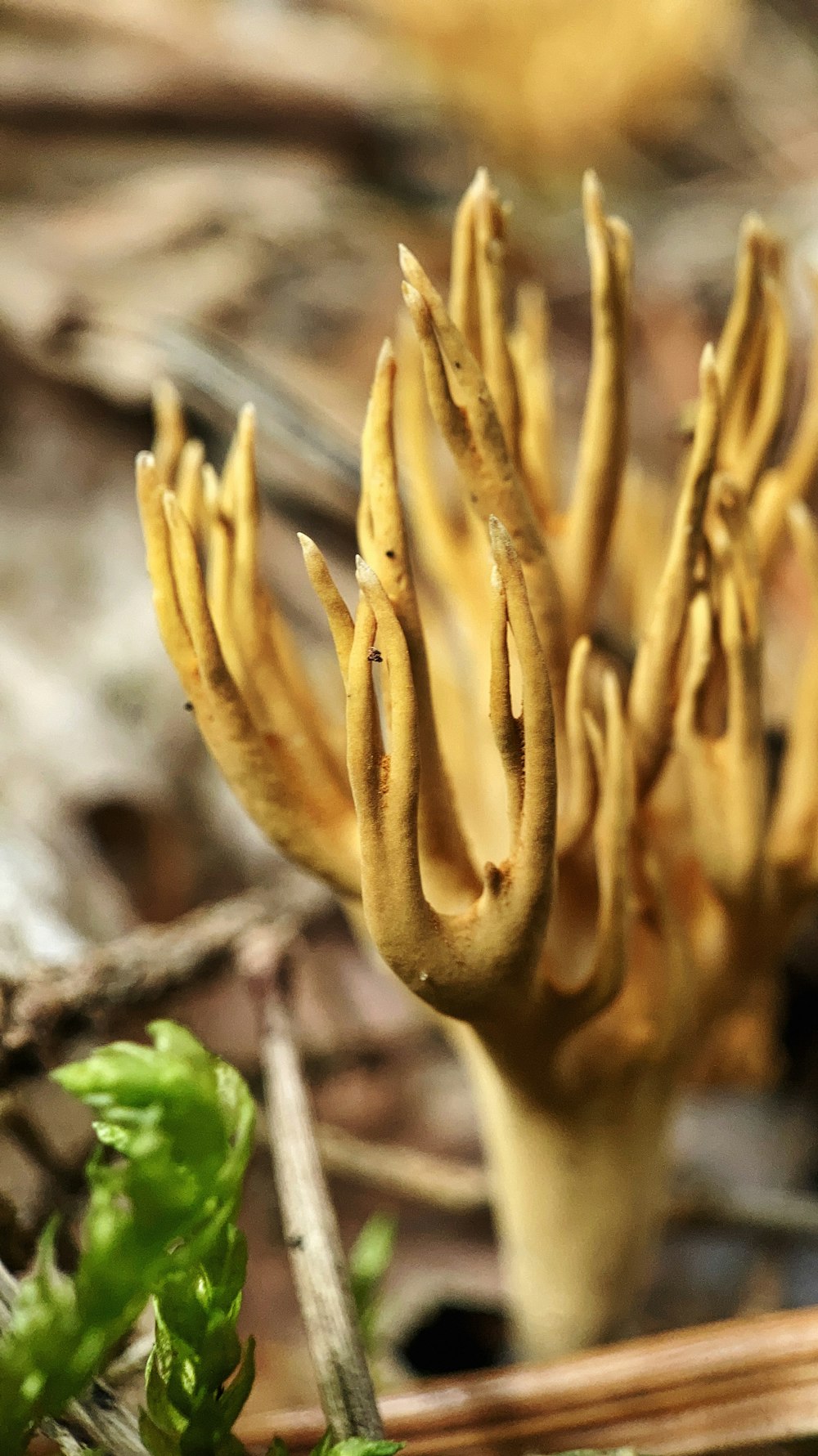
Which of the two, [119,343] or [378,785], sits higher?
[119,343]

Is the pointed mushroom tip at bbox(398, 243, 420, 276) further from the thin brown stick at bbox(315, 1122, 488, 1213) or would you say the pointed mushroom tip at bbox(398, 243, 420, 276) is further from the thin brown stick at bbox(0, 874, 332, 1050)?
the thin brown stick at bbox(315, 1122, 488, 1213)

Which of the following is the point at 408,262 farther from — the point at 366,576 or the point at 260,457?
the point at 260,457

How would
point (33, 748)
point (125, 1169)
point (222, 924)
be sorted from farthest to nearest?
1. point (33, 748)
2. point (222, 924)
3. point (125, 1169)

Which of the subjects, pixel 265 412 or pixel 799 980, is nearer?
pixel 265 412

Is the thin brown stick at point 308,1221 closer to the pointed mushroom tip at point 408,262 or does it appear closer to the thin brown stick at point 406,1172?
the thin brown stick at point 406,1172

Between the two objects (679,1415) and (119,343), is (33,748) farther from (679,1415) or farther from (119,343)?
(679,1415)

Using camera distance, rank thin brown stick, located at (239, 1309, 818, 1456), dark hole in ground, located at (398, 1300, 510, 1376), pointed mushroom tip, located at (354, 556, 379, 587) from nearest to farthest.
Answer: pointed mushroom tip, located at (354, 556, 379, 587) → thin brown stick, located at (239, 1309, 818, 1456) → dark hole in ground, located at (398, 1300, 510, 1376)

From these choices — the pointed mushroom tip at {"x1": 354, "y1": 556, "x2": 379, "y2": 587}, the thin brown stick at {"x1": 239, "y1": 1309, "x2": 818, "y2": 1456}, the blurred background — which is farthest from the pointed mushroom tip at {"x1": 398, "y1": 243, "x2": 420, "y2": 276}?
the thin brown stick at {"x1": 239, "y1": 1309, "x2": 818, "y2": 1456}

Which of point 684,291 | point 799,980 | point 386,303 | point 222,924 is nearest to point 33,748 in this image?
point 222,924
